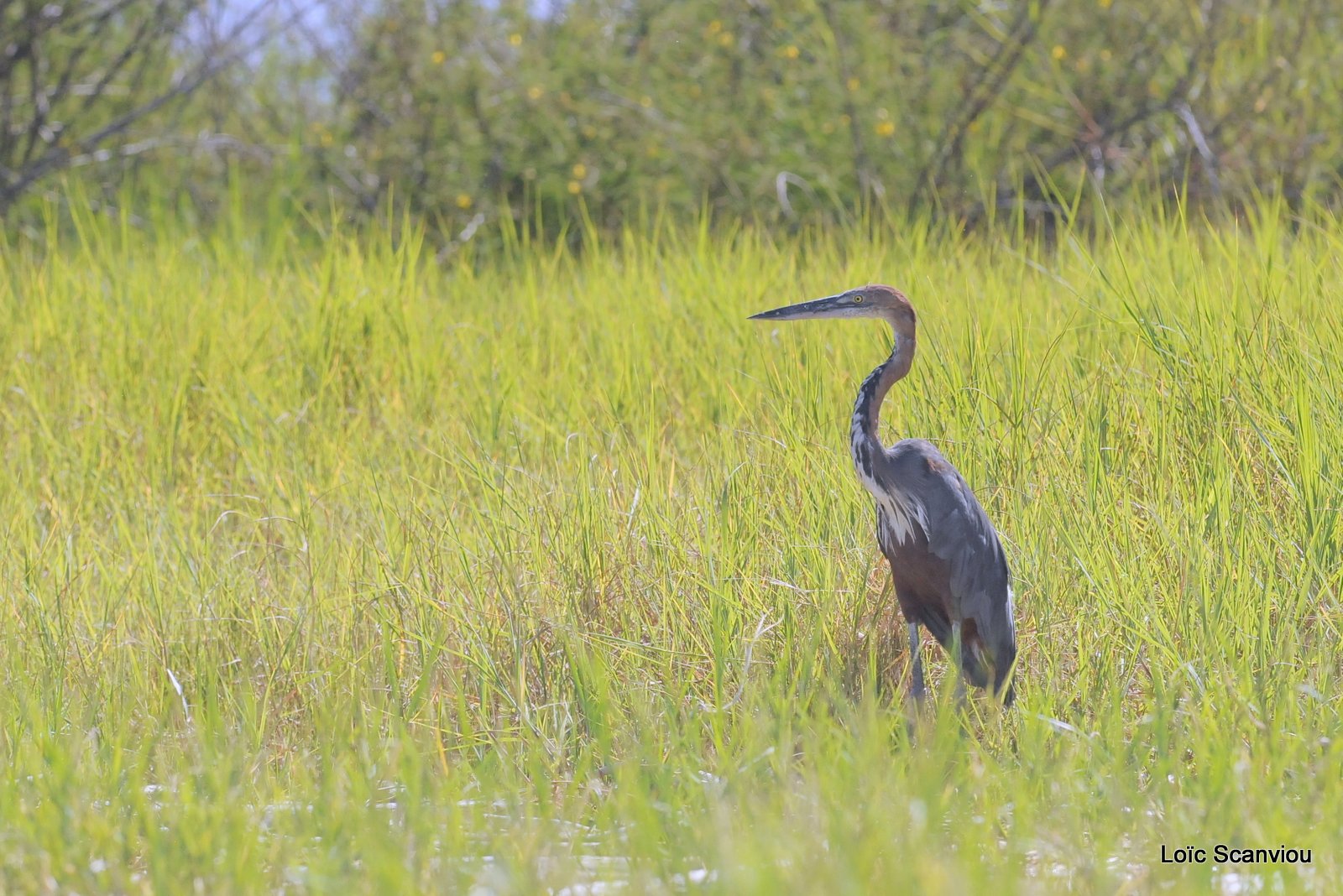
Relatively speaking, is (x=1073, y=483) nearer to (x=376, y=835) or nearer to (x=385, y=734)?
(x=385, y=734)

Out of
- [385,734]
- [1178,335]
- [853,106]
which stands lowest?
[385,734]

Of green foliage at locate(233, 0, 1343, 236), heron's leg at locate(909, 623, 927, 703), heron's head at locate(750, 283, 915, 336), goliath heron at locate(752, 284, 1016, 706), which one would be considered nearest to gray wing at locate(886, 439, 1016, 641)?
goliath heron at locate(752, 284, 1016, 706)

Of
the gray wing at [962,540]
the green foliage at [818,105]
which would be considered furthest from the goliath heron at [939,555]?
the green foliage at [818,105]

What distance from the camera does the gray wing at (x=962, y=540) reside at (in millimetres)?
2717

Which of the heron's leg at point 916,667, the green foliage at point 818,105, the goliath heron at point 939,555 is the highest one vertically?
the green foliage at point 818,105

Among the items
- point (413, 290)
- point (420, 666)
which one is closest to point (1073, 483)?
point (420, 666)

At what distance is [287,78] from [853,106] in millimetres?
4121

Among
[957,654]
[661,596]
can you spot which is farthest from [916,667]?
[661,596]

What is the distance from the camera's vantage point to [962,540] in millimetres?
2730

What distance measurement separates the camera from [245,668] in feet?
9.82

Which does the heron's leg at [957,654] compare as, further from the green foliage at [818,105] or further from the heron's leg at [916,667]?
the green foliage at [818,105]

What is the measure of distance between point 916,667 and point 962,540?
279mm

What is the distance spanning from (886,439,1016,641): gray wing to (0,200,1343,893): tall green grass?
0.16m

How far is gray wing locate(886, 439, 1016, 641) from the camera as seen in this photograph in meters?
2.72
